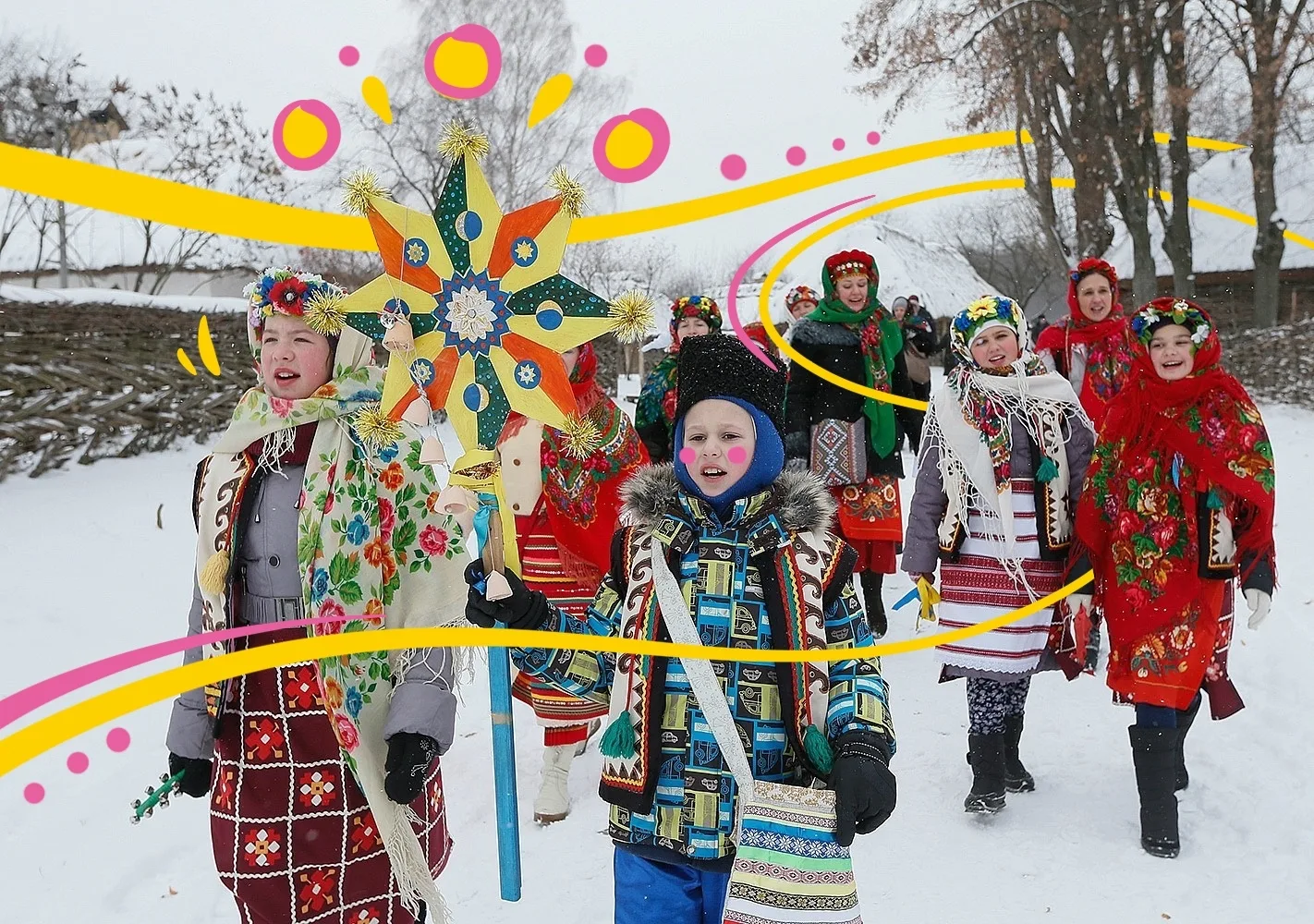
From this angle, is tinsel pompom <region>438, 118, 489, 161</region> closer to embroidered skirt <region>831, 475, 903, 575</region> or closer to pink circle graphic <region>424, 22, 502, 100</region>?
pink circle graphic <region>424, 22, 502, 100</region>

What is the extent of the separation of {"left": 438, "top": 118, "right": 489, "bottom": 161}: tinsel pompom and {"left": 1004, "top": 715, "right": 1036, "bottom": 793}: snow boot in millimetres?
3153

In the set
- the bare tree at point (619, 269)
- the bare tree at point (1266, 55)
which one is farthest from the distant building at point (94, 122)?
the bare tree at point (1266, 55)

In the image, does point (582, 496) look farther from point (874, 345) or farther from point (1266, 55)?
point (1266, 55)

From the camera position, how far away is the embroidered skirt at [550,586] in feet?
12.8

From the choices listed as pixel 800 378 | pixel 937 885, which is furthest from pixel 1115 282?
pixel 937 885

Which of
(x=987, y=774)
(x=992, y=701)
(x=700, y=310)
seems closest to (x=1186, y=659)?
(x=992, y=701)

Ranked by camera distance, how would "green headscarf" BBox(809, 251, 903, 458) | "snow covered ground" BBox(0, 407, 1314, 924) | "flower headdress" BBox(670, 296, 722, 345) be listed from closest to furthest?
"snow covered ground" BBox(0, 407, 1314, 924)
"flower headdress" BBox(670, 296, 722, 345)
"green headscarf" BBox(809, 251, 903, 458)

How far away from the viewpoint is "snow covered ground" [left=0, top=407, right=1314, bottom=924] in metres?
3.30

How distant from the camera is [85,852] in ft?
12.2

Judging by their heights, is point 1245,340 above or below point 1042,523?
above

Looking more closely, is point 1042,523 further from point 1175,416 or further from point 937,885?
point 937,885

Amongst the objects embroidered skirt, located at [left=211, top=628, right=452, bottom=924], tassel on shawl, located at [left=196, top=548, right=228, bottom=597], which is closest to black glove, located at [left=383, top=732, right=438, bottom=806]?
embroidered skirt, located at [left=211, top=628, right=452, bottom=924]

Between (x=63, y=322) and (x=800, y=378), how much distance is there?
22.6 feet

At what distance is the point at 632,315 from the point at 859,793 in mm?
1056
